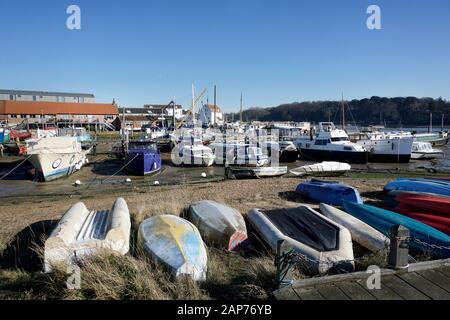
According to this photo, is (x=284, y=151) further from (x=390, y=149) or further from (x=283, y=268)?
(x=283, y=268)

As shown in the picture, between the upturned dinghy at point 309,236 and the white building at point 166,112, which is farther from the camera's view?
the white building at point 166,112

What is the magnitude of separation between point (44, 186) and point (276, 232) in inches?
694

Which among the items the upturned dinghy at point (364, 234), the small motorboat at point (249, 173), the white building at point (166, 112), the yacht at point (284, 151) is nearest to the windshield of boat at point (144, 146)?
the small motorboat at point (249, 173)

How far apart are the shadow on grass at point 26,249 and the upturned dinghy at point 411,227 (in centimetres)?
661

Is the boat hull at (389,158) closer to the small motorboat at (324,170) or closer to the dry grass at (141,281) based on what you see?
the small motorboat at (324,170)

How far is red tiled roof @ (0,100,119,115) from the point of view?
7306 centimetres

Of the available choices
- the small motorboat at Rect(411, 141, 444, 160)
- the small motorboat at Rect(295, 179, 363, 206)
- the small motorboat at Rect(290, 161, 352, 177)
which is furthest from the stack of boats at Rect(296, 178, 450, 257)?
the small motorboat at Rect(411, 141, 444, 160)

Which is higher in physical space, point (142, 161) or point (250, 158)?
point (142, 161)

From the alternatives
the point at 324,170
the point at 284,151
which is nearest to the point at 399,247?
the point at 324,170

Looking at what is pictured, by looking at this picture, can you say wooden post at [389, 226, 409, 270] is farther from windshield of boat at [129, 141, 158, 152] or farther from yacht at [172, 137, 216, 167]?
yacht at [172, 137, 216, 167]

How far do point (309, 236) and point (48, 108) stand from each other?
3209 inches

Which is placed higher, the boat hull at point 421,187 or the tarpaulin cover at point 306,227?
the boat hull at point 421,187

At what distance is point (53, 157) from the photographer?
2145cm

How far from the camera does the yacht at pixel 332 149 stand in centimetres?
2862
